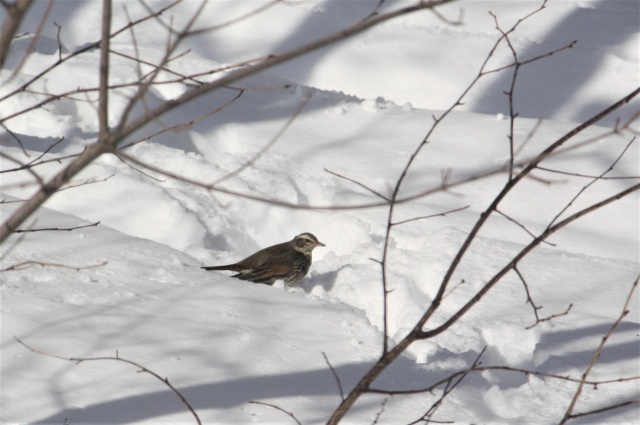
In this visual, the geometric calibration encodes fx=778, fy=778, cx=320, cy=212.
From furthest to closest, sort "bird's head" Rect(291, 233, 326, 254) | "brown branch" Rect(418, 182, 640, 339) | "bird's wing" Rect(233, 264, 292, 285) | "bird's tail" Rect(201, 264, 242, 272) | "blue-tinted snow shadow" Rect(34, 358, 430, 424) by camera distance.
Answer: "bird's head" Rect(291, 233, 326, 254), "bird's wing" Rect(233, 264, 292, 285), "bird's tail" Rect(201, 264, 242, 272), "blue-tinted snow shadow" Rect(34, 358, 430, 424), "brown branch" Rect(418, 182, 640, 339)

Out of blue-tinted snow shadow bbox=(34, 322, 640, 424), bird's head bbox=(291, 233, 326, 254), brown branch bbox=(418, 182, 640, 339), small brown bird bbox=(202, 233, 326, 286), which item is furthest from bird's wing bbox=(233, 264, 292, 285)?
brown branch bbox=(418, 182, 640, 339)

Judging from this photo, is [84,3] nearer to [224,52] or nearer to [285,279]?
[224,52]

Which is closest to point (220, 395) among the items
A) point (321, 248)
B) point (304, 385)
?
point (304, 385)

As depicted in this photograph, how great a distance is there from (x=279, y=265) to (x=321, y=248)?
2.83ft

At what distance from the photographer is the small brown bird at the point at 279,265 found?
4461mm

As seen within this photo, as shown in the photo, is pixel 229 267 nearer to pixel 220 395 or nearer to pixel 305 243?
pixel 305 243

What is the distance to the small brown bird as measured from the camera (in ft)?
14.6

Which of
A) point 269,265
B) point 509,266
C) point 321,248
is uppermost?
point 509,266

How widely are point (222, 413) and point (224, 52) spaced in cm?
683

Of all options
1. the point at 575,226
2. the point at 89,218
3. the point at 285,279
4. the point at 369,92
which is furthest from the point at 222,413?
the point at 369,92

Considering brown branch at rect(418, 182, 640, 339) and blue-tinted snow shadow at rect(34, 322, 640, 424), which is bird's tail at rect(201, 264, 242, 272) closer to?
blue-tinted snow shadow at rect(34, 322, 640, 424)

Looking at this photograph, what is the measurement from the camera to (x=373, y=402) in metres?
2.92

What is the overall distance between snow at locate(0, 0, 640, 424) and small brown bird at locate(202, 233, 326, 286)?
195 millimetres

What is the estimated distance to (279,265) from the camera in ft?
14.7
